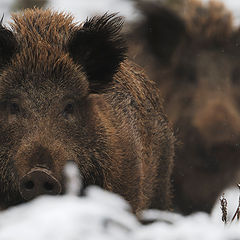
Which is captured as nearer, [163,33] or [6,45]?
[6,45]

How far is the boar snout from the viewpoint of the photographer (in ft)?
9.49

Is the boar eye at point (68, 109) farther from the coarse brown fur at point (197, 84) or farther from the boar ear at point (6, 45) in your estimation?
the coarse brown fur at point (197, 84)

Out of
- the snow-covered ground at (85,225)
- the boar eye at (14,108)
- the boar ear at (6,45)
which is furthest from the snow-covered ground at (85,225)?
the boar ear at (6,45)

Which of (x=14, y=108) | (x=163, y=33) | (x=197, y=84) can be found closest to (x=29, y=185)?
(x=14, y=108)

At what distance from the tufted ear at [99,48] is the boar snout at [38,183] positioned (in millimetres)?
1176

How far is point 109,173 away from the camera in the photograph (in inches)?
157

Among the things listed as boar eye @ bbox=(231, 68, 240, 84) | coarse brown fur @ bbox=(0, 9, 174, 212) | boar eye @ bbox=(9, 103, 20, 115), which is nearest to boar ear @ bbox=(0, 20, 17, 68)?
coarse brown fur @ bbox=(0, 9, 174, 212)

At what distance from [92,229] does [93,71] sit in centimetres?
274

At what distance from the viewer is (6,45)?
3.74 meters

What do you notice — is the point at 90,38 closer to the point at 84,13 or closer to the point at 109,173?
the point at 109,173

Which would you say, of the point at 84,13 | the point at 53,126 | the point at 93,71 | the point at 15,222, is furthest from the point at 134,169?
the point at 84,13

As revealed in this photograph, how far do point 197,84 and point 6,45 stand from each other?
557cm

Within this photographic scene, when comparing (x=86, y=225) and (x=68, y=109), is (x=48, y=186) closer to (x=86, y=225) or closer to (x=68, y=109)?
(x=68, y=109)

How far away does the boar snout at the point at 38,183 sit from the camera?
2.89 meters
